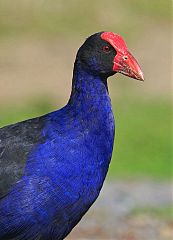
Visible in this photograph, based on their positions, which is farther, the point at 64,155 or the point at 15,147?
the point at 15,147

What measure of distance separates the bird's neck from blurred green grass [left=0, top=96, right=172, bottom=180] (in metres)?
3.64

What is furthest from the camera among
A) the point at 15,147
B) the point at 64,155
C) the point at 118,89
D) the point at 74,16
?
the point at 74,16

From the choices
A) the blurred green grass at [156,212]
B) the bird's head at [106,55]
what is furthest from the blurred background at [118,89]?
the bird's head at [106,55]

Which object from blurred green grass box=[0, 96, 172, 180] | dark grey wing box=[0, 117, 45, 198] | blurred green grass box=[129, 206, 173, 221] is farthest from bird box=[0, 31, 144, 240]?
blurred green grass box=[0, 96, 172, 180]

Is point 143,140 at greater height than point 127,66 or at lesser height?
greater

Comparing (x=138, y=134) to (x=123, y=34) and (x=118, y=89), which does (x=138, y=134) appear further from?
(x=123, y=34)

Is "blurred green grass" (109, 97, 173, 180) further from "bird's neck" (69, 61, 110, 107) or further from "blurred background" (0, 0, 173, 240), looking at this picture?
"bird's neck" (69, 61, 110, 107)

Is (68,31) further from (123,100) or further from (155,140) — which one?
(155,140)

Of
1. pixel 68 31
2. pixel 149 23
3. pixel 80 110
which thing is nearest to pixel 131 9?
pixel 149 23

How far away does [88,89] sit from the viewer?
5.27 metres

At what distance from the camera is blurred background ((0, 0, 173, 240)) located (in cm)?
772

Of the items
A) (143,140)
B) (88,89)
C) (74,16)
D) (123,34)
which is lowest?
(88,89)

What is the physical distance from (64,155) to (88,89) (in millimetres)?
435

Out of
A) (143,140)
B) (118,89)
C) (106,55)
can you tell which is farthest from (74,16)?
(106,55)
